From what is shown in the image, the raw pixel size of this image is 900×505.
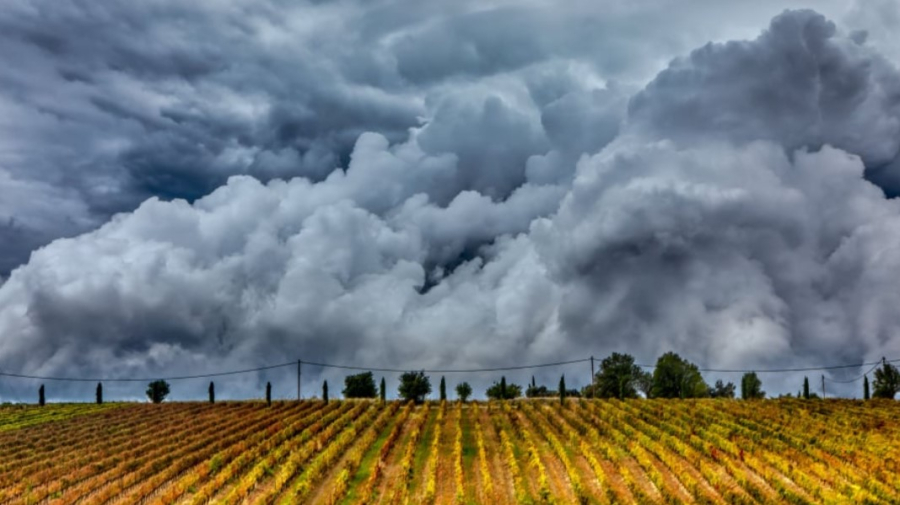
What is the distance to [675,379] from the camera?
103 meters

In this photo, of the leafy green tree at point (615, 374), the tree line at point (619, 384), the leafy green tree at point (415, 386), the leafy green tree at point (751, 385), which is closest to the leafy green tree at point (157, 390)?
the tree line at point (619, 384)

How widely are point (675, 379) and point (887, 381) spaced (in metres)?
25.7

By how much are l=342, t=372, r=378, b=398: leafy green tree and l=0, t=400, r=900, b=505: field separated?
3681 cm

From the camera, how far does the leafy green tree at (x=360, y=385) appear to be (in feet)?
340

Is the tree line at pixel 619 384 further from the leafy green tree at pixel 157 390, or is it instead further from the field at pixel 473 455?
the field at pixel 473 455

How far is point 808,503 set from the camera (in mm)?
34031

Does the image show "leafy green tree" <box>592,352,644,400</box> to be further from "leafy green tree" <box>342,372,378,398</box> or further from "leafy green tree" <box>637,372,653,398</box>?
"leafy green tree" <box>342,372,378,398</box>

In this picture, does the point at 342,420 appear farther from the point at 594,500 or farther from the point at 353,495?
the point at 594,500

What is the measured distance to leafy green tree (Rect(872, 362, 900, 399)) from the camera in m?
85.4

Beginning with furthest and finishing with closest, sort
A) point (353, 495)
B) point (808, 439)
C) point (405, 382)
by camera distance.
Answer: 1. point (405, 382)
2. point (808, 439)
3. point (353, 495)

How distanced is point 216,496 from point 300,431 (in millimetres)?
17632

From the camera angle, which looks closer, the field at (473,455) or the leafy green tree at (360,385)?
the field at (473,455)

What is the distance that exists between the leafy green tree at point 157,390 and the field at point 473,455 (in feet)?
72.0

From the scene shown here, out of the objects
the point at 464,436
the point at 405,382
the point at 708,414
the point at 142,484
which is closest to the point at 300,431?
the point at 464,436
